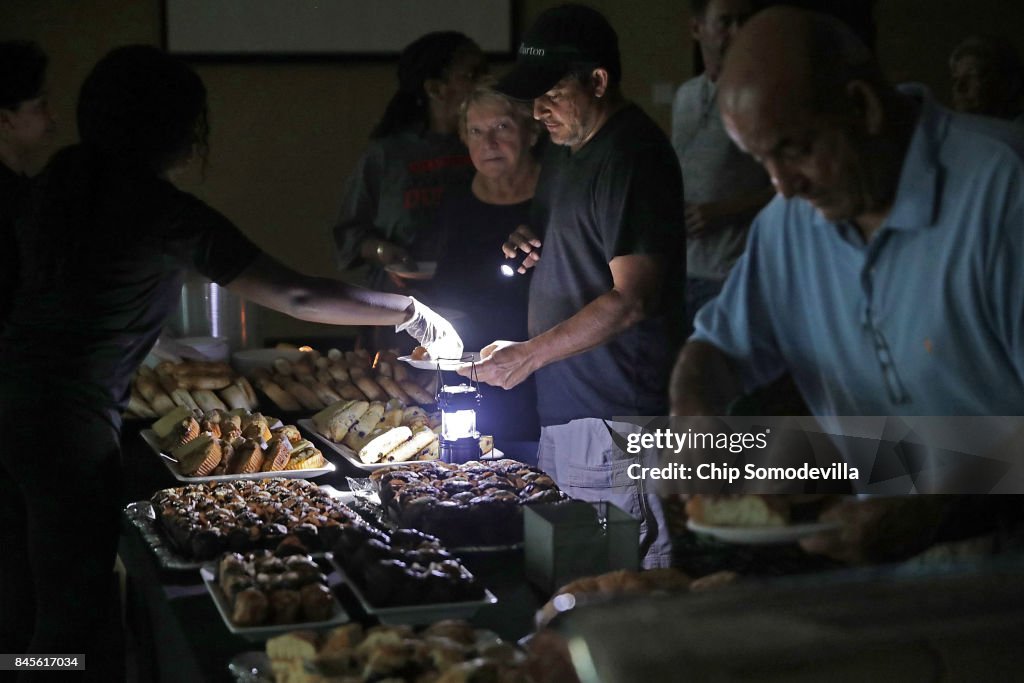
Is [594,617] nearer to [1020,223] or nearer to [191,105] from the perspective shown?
[1020,223]

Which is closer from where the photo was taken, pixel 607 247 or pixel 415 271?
pixel 607 247

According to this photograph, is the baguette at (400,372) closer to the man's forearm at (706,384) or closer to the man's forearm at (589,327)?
the man's forearm at (589,327)

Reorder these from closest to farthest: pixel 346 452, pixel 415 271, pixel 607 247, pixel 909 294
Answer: pixel 909 294 → pixel 607 247 → pixel 346 452 → pixel 415 271

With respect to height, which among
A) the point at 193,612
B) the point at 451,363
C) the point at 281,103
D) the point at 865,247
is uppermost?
the point at 281,103

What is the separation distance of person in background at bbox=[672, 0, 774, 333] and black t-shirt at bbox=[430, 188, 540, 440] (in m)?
0.64

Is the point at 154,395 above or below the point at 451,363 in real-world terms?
below

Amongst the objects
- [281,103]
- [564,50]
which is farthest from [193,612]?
[281,103]

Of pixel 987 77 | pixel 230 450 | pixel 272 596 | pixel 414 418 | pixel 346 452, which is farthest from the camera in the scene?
pixel 414 418

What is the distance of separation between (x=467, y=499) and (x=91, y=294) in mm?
726

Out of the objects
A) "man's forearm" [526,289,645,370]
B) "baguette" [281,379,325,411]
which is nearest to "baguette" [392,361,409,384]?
"baguette" [281,379,325,411]

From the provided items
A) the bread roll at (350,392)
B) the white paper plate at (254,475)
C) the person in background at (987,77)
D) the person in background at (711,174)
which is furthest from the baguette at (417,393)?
the person in background at (987,77)

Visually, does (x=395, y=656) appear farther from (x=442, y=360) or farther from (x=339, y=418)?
(x=339, y=418)

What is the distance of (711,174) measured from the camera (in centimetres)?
172

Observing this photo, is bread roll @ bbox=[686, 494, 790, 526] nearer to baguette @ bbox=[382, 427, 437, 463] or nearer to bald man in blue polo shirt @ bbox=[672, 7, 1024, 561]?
bald man in blue polo shirt @ bbox=[672, 7, 1024, 561]
